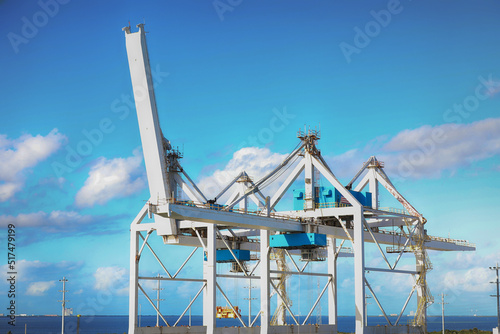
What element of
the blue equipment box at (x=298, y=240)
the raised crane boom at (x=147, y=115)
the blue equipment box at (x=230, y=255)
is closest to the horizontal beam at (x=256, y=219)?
the blue equipment box at (x=298, y=240)

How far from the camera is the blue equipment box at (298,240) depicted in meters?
54.6

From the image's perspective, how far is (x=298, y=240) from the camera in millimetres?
55094

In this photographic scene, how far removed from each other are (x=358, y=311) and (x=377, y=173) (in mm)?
19110

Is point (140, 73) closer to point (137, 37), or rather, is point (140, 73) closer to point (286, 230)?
point (137, 37)

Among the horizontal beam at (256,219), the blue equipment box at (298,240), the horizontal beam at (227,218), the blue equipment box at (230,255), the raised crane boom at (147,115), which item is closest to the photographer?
the horizontal beam at (227,218)

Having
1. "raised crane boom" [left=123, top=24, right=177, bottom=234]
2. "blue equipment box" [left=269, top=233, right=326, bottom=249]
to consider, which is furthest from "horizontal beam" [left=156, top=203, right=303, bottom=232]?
"raised crane boom" [left=123, top=24, right=177, bottom=234]

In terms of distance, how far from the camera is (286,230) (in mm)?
54281

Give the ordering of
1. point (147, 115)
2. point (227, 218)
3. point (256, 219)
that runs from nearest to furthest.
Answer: point (227, 218) < point (147, 115) < point (256, 219)

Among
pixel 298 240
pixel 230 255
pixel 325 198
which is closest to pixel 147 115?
pixel 298 240

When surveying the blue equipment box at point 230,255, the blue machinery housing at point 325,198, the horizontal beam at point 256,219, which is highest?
the blue machinery housing at point 325,198

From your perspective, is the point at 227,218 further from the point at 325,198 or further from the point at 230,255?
the point at 230,255

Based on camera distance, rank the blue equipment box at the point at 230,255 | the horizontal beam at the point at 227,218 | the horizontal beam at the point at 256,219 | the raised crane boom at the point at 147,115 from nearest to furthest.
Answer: the horizontal beam at the point at 227,218 → the horizontal beam at the point at 256,219 → the raised crane boom at the point at 147,115 → the blue equipment box at the point at 230,255

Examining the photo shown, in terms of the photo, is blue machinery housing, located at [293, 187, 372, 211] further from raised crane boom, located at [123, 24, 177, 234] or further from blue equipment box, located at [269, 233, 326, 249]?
raised crane boom, located at [123, 24, 177, 234]

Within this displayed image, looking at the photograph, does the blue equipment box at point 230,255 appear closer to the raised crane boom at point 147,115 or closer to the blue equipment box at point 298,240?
the blue equipment box at point 298,240
